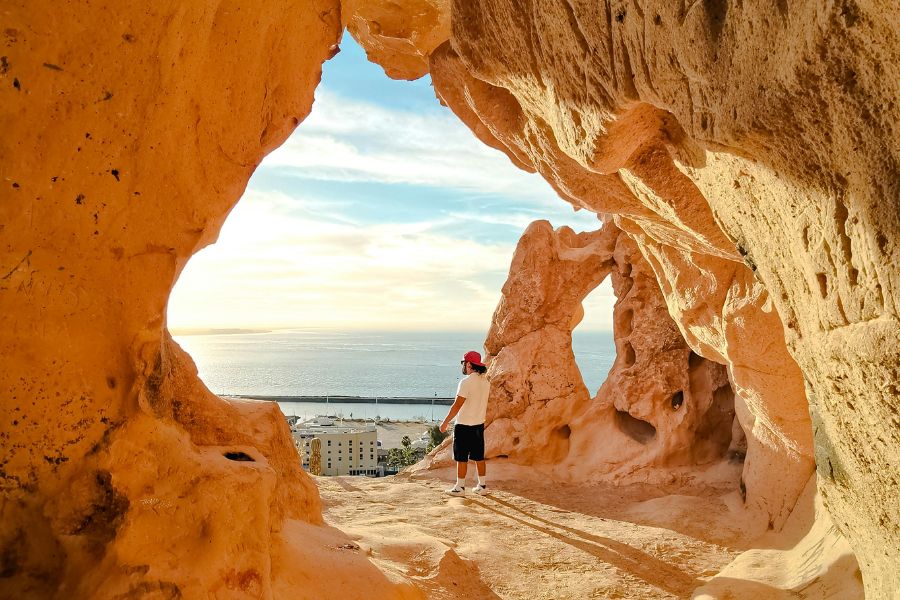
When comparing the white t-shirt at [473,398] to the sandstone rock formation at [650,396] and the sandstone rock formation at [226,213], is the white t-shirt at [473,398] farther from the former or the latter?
the sandstone rock formation at [226,213]

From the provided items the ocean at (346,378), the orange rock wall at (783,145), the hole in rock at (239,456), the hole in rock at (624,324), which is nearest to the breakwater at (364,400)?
the ocean at (346,378)

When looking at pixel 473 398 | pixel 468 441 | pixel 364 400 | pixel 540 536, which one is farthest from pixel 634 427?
pixel 364 400

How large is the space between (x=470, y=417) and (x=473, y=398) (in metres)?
0.21

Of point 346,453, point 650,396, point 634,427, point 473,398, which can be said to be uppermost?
point 650,396

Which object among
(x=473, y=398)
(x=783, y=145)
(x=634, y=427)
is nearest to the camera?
(x=783, y=145)

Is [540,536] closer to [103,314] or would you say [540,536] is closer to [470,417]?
[470,417]

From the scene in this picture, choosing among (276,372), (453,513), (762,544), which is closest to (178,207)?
(453,513)

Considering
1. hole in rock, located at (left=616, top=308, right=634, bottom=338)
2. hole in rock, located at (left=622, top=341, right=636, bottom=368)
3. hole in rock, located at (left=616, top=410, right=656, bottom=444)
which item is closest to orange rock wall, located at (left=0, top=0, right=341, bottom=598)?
hole in rock, located at (left=616, top=410, right=656, bottom=444)

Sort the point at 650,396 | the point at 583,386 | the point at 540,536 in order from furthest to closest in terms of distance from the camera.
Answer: the point at 583,386, the point at 650,396, the point at 540,536

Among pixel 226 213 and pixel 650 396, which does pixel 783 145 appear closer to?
pixel 226 213

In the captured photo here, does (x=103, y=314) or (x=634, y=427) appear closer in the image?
(x=103, y=314)

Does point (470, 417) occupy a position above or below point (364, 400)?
above

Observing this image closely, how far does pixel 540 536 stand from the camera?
485 centimetres

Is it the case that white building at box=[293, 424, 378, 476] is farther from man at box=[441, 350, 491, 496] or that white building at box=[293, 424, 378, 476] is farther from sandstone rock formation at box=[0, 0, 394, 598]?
sandstone rock formation at box=[0, 0, 394, 598]
